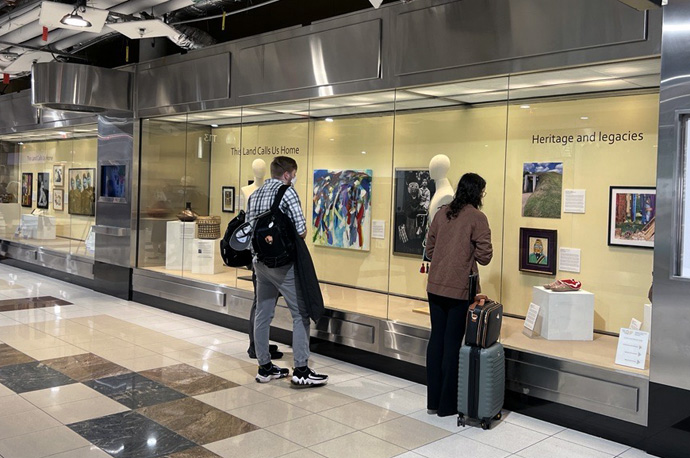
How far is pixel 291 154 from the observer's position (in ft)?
21.0

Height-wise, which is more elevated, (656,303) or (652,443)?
(656,303)

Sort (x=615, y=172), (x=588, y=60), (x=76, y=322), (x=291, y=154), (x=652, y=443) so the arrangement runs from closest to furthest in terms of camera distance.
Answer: (x=652, y=443) < (x=588, y=60) < (x=615, y=172) < (x=291, y=154) < (x=76, y=322)

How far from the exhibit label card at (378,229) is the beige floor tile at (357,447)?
2.21 metres

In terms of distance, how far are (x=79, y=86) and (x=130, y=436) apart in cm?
587

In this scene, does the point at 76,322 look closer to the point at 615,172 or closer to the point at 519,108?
the point at 519,108

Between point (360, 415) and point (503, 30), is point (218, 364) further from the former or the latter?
point (503, 30)

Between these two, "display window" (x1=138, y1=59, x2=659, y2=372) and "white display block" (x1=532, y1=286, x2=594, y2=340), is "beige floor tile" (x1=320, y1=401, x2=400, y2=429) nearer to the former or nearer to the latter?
"display window" (x1=138, y1=59, x2=659, y2=372)

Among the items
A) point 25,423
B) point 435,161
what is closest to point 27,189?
point 25,423

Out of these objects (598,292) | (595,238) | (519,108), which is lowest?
(598,292)

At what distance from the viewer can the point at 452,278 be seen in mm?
4184

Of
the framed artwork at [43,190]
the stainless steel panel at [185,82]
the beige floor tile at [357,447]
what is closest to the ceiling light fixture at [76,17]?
the stainless steel panel at [185,82]

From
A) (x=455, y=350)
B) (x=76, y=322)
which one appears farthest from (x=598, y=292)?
(x=76, y=322)

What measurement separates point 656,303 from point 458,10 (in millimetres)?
2502

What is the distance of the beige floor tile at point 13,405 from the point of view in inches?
159
